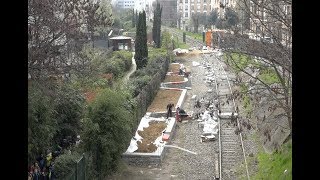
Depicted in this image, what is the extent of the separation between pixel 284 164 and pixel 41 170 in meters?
6.11

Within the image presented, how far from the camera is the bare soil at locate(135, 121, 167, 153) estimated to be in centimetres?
1513

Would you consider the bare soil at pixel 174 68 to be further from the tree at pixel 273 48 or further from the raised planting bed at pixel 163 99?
the tree at pixel 273 48

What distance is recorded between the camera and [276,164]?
1225 centimetres

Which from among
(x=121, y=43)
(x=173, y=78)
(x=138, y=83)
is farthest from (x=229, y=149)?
(x=121, y=43)

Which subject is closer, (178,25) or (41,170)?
(41,170)

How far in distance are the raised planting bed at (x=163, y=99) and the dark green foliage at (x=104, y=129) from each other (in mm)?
9026

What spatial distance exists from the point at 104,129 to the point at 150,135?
5.13 metres

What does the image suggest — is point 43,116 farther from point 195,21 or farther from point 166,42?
point 195,21

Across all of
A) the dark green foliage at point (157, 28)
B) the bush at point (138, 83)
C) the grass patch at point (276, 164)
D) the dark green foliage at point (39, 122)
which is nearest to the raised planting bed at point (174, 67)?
the dark green foliage at point (157, 28)

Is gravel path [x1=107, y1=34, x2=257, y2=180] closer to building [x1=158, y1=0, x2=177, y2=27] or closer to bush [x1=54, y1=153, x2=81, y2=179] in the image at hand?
bush [x1=54, y1=153, x2=81, y2=179]

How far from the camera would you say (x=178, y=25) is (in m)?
82.6

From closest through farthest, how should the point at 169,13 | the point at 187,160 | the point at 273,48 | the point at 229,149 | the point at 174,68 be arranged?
the point at 273,48 → the point at 187,160 → the point at 229,149 → the point at 174,68 → the point at 169,13

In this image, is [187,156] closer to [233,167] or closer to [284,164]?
[233,167]
